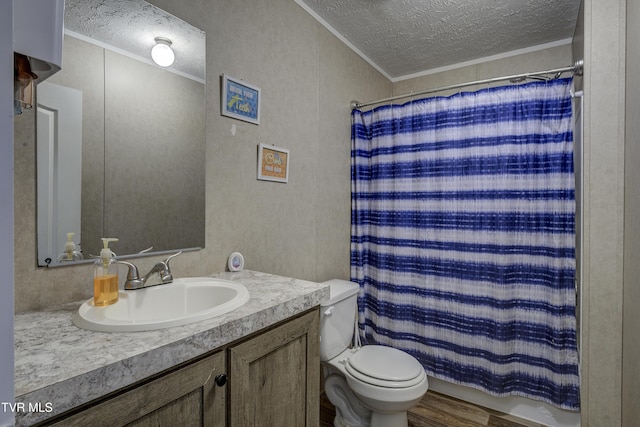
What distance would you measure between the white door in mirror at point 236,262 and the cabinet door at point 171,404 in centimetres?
66

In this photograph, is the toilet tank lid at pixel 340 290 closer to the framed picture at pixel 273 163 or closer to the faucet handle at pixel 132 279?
the framed picture at pixel 273 163

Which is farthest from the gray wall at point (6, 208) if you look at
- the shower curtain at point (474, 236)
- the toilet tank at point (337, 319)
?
the shower curtain at point (474, 236)

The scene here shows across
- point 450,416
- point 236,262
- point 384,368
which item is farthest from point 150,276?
point 450,416

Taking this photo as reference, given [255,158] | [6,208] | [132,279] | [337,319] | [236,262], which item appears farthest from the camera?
[337,319]

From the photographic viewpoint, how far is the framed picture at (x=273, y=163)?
164 cm

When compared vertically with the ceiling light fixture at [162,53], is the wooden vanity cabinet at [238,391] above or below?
below

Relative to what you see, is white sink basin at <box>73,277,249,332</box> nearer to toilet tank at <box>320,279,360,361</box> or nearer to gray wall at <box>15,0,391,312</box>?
gray wall at <box>15,0,391,312</box>

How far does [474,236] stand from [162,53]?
193cm

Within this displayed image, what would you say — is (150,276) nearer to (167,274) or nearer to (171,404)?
(167,274)

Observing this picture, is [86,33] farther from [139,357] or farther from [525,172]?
[525,172]

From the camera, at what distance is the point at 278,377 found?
102cm

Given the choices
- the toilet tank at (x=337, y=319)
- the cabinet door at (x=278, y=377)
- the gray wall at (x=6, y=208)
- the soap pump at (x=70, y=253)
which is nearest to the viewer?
the gray wall at (x=6, y=208)

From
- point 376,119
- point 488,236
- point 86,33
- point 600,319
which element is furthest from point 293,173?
point 600,319

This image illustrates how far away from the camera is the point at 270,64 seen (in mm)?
1698
